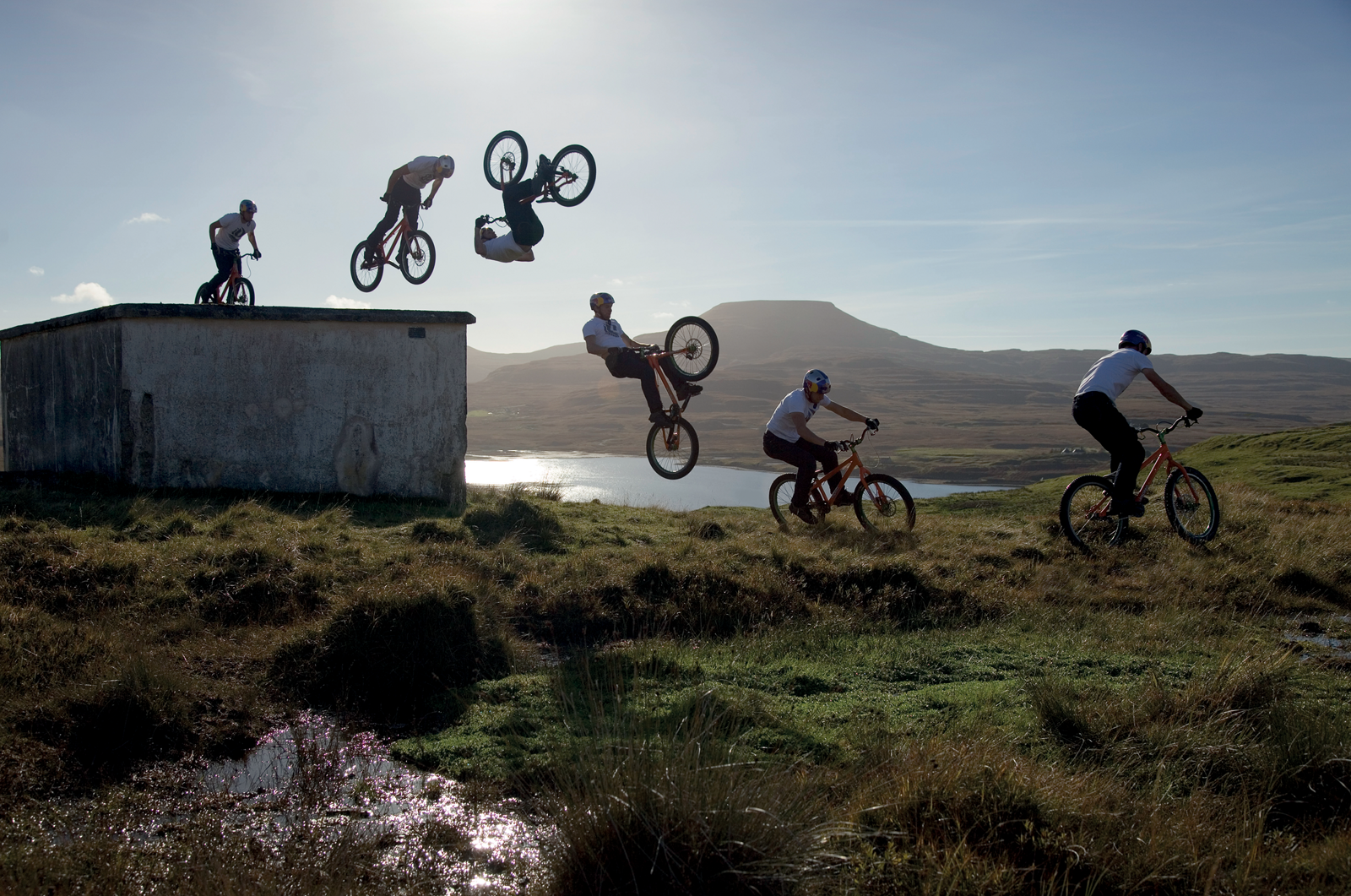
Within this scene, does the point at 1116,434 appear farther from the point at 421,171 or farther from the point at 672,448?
the point at 421,171

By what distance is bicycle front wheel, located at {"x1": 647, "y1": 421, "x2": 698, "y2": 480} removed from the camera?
1197 centimetres

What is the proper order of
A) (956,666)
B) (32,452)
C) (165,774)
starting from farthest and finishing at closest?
1. (32,452)
2. (956,666)
3. (165,774)

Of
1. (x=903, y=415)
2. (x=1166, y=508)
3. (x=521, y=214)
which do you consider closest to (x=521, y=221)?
(x=521, y=214)

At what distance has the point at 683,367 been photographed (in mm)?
11820

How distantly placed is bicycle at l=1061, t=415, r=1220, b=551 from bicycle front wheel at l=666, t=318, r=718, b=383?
4775mm

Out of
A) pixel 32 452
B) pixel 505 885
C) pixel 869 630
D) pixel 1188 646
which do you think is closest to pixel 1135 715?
pixel 1188 646

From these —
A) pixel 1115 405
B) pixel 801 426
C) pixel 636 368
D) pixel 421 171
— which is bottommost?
pixel 801 426

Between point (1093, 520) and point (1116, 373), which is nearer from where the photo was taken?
point (1116, 373)

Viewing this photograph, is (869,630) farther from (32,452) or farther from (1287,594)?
(32,452)

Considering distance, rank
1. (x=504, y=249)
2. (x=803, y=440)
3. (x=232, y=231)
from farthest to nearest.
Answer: (x=232, y=231)
(x=803, y=440)
(x=504, y=249)

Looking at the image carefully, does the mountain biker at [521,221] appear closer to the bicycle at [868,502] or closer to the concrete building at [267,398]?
the concrete building at [267,398]

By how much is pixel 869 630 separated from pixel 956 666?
158 centimetres

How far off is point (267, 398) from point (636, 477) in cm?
5437

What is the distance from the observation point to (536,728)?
20.8 ft
